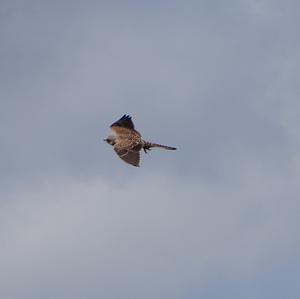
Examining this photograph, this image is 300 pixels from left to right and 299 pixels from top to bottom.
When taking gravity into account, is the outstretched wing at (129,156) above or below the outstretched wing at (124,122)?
below

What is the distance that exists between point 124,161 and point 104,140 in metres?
7.40

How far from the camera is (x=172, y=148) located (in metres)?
111

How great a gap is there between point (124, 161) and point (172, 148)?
6455 mm

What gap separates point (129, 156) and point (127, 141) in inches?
143

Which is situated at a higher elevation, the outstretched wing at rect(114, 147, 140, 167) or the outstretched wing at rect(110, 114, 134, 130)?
the outstretched wing at rect(110, 114, 134, 130)

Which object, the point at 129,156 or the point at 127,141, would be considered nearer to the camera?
the point at 129,156

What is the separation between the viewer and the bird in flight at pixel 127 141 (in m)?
107

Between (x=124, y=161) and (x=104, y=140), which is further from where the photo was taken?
(x=104, y=140)

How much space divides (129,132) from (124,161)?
290 inches

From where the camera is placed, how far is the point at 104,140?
369 feet

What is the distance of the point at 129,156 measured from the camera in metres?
107

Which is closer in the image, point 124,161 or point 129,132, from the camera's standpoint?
point 124,161

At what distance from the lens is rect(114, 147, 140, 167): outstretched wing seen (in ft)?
346

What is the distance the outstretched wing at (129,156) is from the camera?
106 meters
